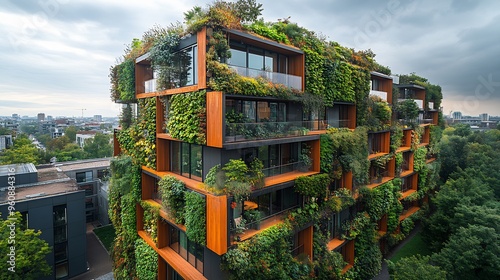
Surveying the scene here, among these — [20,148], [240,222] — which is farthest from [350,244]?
[20,148]

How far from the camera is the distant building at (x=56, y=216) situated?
23.0 meters

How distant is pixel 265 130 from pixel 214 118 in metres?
3.20

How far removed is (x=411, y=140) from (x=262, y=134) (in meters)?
23.1

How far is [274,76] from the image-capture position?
1525 cm

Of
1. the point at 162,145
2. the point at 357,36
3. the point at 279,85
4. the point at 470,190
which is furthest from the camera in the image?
the point at 470,190

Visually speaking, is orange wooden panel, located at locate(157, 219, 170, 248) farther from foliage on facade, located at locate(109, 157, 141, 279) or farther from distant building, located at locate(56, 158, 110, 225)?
distant building, located at locate(56, 158, 110, 225)

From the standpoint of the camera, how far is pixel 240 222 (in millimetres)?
12914

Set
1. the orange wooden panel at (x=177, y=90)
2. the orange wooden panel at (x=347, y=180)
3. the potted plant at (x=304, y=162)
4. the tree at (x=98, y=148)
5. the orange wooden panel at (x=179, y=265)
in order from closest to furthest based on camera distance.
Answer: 1. the orange wooden panel at (x=177, y=90)
2. the orange wooden panel at (x=179, y=265)
3. the potted plant at (x=304, y=162)
4. the orange wooden panel at (x=347, y=180)
5. the tree at (x=98, y=148)

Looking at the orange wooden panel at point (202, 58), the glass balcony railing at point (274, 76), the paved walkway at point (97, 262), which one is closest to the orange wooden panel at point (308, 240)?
the glass balcony railing at point (274, 76)

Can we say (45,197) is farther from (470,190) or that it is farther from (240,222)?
(470,190)

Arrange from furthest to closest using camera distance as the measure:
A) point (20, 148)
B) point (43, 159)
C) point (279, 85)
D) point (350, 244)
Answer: point (43, 159)
point (20, 148)
point (350, 244)
point (279, 85)

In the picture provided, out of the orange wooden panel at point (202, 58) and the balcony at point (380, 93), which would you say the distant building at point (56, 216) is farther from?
the balcony at point (380, 93)

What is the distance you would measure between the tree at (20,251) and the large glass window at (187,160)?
13292 mm

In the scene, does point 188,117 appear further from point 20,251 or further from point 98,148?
point 98,148
